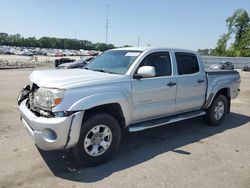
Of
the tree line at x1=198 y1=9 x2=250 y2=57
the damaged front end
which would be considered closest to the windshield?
the damaged front end

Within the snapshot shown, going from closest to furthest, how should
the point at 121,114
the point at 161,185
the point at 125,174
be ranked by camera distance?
the point at 161,185
the point at 125,174
the point at 121,114

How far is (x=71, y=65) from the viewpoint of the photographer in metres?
19.9

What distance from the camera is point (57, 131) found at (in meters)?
3.54

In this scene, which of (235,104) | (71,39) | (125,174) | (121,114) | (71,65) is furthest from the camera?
(71,39)

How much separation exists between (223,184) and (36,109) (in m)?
2.93

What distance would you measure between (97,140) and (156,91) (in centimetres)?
145

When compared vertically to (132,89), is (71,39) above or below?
above

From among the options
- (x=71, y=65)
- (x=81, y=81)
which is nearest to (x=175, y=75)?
(x=81, y=81)

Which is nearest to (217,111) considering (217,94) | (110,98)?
(217,94)

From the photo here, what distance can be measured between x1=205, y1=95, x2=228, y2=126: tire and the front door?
1.56 metres

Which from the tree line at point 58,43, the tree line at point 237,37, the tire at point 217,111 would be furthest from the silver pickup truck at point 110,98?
the tree line at point 58,43

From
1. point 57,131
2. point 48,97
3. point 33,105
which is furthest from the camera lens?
point 33,105

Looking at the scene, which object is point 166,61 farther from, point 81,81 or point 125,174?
point 125,174

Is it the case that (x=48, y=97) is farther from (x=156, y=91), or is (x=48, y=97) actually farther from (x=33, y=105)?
(x=156, y=91)
